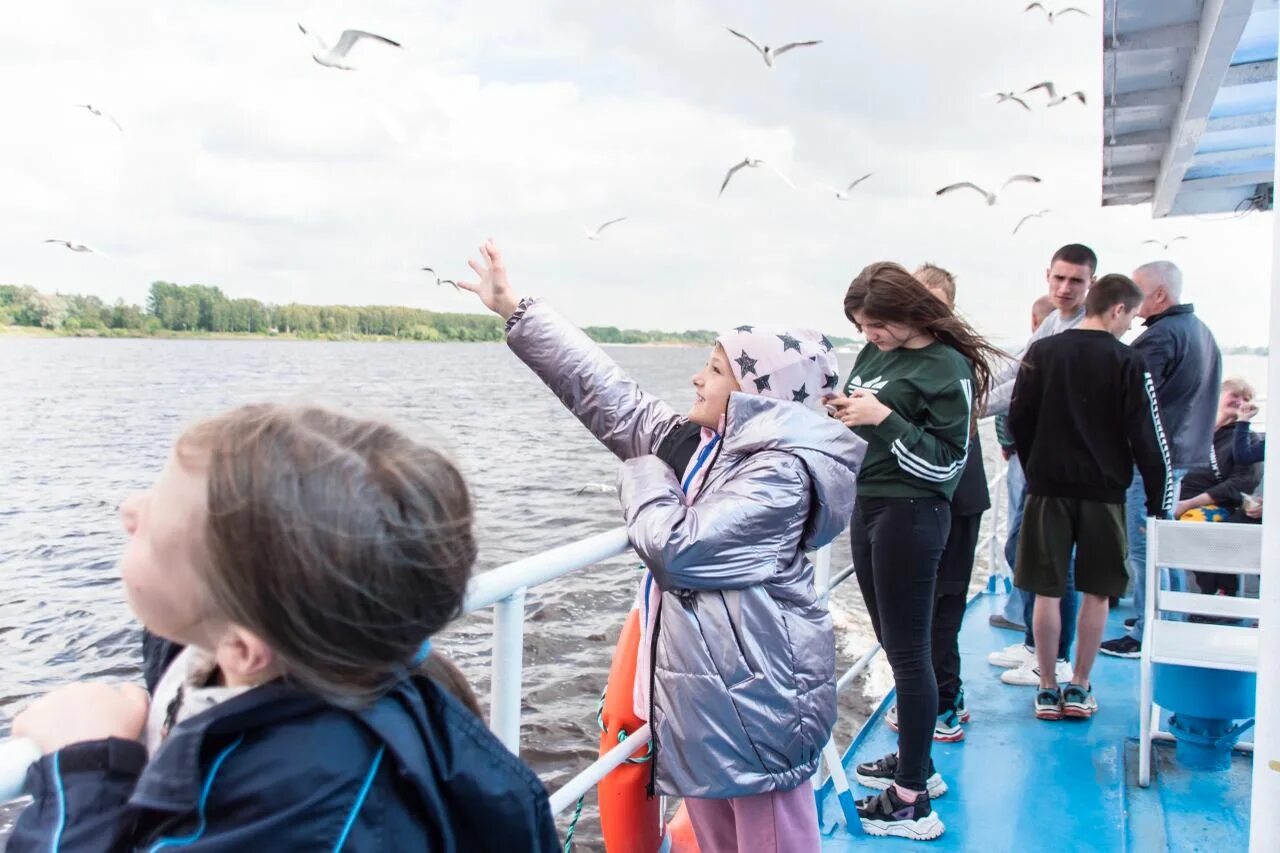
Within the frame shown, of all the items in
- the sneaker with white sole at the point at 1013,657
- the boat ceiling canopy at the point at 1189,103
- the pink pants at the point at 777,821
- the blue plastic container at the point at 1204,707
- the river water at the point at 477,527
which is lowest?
the river water at the point at 477,527

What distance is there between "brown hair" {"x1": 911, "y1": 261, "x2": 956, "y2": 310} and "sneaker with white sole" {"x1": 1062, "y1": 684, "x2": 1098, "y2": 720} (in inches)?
59.9

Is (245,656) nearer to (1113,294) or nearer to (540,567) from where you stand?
(540,567)

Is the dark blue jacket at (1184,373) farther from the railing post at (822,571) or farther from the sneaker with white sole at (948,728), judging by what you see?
the railing post at (822,571)

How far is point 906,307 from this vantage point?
261cm

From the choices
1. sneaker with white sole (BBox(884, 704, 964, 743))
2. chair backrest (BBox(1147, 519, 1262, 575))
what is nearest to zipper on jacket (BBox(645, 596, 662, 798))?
sneaker with white sole (BBox(884, 704, 964, 743))

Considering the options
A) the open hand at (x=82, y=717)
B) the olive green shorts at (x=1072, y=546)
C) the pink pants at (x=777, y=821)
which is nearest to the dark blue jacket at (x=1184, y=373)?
the olive green shorts at (x=1072, y=546)

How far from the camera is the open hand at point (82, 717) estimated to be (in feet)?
2.75

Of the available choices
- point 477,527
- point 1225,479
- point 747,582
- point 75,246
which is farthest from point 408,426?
point 75,246

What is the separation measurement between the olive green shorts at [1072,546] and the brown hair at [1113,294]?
0.66 metres

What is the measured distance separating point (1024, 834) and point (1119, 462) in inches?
51.6

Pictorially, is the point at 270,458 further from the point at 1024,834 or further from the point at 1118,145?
the point at 1118,145

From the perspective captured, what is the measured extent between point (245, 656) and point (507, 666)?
2.39ft

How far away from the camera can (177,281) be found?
50.2 m

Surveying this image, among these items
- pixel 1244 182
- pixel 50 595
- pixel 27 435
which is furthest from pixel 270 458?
pixel 27 435
